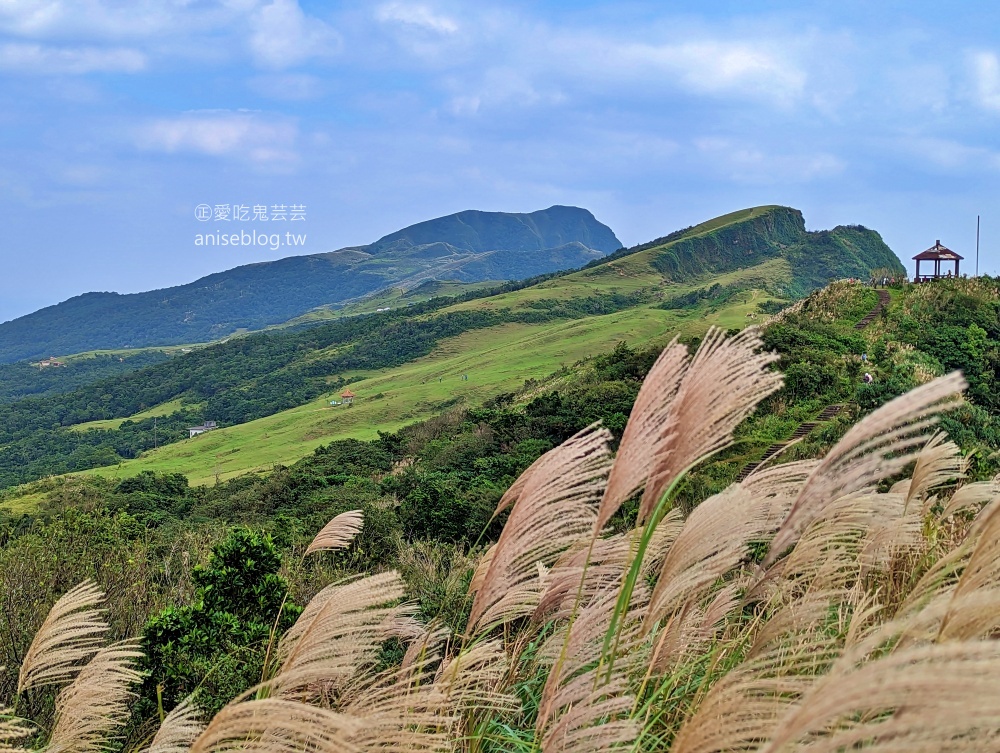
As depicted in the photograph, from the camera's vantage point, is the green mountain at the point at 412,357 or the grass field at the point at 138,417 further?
the grass field at the point at 138,417

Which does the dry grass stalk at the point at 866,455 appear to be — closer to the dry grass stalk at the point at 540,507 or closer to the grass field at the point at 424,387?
the dry grass stalk at the point at 540,507

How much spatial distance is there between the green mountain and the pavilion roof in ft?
59.3

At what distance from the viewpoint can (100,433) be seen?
3686 inches

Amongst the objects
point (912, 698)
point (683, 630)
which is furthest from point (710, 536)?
point (912, 698)

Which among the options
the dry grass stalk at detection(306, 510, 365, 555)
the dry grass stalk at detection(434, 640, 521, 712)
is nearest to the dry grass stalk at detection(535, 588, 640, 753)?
the dry grass stalk at detection(434, 640, 521, 712)

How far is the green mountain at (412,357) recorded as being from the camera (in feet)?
223

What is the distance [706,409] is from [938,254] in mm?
32021

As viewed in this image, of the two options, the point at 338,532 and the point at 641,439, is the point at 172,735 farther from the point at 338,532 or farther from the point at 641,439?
the point at 641,439

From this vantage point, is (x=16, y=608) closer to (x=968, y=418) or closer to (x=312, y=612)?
(x=312, y=612)

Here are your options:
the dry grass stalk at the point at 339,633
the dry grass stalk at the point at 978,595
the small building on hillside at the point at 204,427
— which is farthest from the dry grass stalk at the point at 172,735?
the small building on hillside at the point at 204,427

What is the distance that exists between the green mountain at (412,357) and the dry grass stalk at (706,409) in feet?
153

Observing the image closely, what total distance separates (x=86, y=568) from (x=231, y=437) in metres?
68.0

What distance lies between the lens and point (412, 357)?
335 feet

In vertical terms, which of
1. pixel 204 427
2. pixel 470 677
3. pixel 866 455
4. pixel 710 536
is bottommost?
pixel 204 427
